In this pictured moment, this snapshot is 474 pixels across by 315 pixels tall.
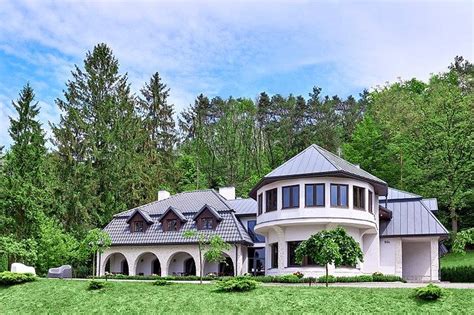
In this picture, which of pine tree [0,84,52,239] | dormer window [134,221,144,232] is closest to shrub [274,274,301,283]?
dormer window [134,221,144,232]

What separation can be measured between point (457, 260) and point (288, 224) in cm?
1781

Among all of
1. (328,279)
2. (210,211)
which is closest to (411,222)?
(328,279)

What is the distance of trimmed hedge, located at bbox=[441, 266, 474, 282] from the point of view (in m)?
37.4

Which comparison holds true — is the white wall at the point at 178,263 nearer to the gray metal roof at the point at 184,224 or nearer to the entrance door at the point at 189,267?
the entrance door at the point at 189,267

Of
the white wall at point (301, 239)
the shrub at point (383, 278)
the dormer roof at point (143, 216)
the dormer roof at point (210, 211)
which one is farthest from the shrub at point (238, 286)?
the dormer roof at point (143, 216)

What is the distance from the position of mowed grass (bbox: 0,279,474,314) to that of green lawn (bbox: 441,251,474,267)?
22.4 metres

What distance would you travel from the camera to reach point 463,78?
58.0m

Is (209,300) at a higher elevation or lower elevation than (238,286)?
lower

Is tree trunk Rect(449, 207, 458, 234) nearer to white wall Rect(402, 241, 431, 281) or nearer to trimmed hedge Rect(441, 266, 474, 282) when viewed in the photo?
trimmed hedge Rect(441, 266, 474, 282)

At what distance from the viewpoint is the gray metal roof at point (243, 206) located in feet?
132

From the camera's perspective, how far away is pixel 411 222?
36.1 metres

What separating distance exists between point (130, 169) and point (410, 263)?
79.1ft

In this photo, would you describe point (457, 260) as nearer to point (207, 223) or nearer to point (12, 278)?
point (207, 223)

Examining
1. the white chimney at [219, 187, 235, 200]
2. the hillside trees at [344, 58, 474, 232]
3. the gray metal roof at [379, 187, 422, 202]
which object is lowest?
the gray metal roof at [379, 187, 422, 202]
